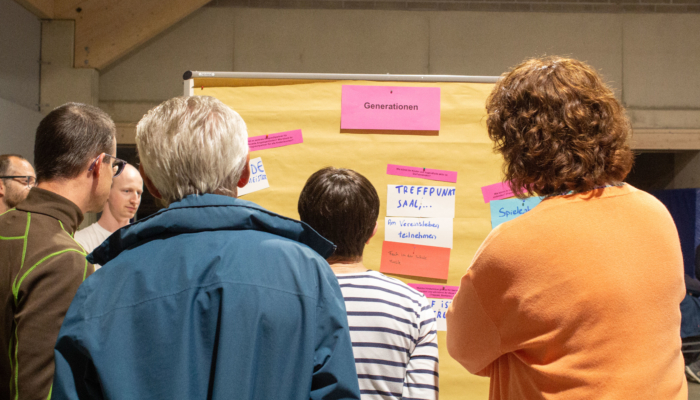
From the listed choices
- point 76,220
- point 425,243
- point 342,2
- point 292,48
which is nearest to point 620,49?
point 342,2

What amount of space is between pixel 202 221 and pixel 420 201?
1154 millimetres

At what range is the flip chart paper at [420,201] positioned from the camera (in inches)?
67.3

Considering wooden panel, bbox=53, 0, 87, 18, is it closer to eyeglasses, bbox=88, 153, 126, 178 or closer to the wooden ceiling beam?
the wooden ceiling beam

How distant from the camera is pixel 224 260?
0.63m

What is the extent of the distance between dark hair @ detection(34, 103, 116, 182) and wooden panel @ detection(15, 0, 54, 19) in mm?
3229

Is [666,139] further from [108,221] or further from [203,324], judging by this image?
[203,324]

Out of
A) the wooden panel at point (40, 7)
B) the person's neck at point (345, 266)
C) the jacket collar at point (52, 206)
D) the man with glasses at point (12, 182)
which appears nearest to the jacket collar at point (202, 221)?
the person's neck at point (345, 266)

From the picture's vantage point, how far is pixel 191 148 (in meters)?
0.70

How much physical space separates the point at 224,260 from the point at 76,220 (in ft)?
2.27

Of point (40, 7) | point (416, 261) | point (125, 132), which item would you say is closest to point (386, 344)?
point (416, 261)

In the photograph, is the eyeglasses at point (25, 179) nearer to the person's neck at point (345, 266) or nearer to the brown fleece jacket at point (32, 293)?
the brown fleece jacket at point (32, 293)

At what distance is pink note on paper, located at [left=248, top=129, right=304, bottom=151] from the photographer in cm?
175

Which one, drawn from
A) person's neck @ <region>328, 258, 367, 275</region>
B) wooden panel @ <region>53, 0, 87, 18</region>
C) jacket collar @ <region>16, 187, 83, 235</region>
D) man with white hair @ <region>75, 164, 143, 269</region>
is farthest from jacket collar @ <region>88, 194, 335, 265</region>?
wooden panel @ <region>53, 0, 87, 18</region>

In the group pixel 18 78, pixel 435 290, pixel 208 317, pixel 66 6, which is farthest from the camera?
pixel 66 6
